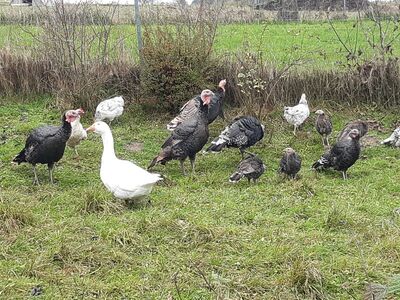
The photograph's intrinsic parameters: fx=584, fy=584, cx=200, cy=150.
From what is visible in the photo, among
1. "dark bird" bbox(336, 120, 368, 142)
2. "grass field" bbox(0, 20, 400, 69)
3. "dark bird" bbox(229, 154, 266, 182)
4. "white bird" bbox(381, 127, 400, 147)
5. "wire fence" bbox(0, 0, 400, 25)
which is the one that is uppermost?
"wire fence" bbox(0, 0, 400, 25)

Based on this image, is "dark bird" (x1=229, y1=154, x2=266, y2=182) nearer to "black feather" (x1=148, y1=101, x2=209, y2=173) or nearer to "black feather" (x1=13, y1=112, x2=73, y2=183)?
"black feather" (x1=148, y1=101, x2=209, y2=173)

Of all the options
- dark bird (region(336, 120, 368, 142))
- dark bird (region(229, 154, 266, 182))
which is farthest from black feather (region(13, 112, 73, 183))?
dark bird (region(336, 120, 368, 142))

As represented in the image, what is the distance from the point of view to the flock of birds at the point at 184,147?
7242 mm

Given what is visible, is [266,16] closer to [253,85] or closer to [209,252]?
[253,85]

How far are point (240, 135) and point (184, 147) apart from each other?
3.77ft

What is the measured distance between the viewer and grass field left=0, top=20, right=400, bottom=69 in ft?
45.1

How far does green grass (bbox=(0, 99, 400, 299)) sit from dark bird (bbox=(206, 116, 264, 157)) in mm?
422

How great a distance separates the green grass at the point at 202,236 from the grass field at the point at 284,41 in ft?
15.4

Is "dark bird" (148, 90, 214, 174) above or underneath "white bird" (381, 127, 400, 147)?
above

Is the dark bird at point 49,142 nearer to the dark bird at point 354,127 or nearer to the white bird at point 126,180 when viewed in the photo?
the white bird at point 126,180

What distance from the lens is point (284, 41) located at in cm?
1630

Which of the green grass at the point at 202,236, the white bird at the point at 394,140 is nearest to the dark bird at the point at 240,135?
the green grass at the point at 202,236

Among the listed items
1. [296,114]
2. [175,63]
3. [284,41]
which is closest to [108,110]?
[175,63]

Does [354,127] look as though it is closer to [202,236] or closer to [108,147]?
[108,147]
